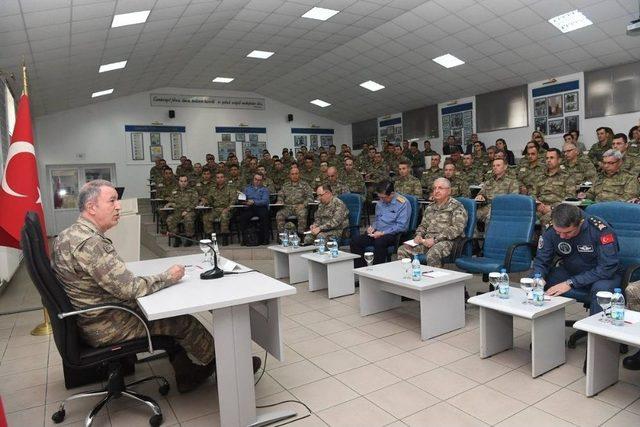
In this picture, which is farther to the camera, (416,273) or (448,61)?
(448,61)

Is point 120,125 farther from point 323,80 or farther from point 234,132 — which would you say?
point 323,80

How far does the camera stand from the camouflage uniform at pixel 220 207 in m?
7.98

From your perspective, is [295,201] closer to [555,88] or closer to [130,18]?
[130,18]

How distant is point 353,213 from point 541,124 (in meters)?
6.94

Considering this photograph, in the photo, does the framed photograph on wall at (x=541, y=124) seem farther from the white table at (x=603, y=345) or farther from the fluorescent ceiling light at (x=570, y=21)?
the white table at (x=603, y=345)

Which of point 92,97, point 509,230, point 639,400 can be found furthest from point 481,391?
point 92,97

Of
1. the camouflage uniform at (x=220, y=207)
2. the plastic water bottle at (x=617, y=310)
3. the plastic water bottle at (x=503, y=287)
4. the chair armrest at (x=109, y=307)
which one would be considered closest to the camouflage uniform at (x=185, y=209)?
the camouflage uniform at (x=220, y=207)

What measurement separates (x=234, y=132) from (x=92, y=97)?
4.44 meters

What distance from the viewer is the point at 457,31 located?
28.5 ft

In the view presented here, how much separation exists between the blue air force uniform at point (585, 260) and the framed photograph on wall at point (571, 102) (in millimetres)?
8023

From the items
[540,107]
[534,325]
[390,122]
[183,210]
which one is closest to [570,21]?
[540,107]

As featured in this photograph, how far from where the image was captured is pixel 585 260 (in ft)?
10.4

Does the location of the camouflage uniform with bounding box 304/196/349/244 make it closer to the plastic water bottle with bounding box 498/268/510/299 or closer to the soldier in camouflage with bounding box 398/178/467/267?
the soldier in camouflage with bounding box 398/178/467/267

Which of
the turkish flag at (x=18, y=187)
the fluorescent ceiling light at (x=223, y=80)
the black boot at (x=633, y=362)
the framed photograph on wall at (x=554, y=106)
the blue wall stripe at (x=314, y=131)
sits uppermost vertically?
the fluorescent ceiling light at (x=223, y=80)
